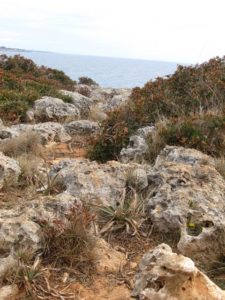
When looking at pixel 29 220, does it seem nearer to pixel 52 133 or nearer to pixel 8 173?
pixel 8 173

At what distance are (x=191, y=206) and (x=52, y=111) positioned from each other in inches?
309

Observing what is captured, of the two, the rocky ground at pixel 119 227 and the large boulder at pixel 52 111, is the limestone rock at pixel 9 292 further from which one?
the large boulder at pixel 52 111

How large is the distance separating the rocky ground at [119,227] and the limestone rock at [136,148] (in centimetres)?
21

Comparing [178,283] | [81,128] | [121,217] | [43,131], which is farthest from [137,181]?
[81,128]

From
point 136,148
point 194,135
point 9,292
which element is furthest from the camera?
point 136,148

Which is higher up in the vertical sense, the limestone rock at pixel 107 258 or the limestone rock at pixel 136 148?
the limestone rock at pixel 136 148

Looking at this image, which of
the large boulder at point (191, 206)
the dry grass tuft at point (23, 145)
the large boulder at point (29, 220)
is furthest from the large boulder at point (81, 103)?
the large boulder at point (29, 220)

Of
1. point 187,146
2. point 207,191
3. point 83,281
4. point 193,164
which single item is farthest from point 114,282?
point 187,146

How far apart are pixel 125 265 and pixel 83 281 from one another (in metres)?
0.54

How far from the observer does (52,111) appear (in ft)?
40.8

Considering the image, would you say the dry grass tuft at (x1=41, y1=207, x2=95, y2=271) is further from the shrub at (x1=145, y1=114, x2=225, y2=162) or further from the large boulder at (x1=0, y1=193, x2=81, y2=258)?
the shrub at (x1=145, y1=114, x2=225, y2=162)

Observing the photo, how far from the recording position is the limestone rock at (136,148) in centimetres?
752

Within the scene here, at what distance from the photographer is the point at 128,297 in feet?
12.9

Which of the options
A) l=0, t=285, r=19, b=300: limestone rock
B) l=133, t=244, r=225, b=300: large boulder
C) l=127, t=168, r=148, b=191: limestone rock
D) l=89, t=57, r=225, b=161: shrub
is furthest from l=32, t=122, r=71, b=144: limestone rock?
l=133, t=244, r=225, b=300: large boulder
